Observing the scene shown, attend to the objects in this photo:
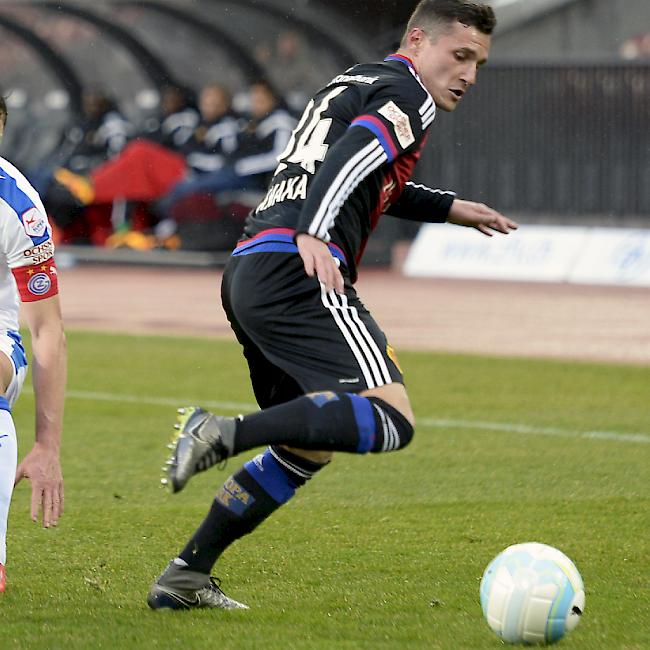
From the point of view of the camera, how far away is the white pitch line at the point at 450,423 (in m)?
8.54

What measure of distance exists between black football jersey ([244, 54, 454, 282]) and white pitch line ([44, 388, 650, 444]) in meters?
4.03

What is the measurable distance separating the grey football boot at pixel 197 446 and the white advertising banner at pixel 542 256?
1378cm

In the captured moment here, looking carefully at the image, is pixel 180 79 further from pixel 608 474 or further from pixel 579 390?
pixel 608 474

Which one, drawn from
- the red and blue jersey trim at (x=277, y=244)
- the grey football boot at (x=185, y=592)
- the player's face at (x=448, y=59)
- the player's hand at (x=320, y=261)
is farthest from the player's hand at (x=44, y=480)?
the player's face at (x=448, y=59)

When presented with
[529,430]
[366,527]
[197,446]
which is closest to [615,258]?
[529,430]

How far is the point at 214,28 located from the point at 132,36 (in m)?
1.96

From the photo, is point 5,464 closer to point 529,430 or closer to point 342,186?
point 342,186

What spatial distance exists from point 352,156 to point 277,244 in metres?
0.40

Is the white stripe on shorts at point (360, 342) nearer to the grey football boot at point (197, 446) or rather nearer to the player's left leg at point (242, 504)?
the player's left leg at point (242, 504)

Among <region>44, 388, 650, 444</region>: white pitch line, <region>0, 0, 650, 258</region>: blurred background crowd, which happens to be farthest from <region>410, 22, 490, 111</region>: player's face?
<region>0, 0, 650, 258</region>: blurred background crowd

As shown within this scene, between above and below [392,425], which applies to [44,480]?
below

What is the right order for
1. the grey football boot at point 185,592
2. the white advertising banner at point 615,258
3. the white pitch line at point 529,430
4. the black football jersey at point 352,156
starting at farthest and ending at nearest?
1. the white advertising banner at point 615,258
2. the white pitch line at point 529,430
3. the grey football boot at point 185,592
4. the black football jersey at point 352,156

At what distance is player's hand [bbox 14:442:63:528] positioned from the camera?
4.46m

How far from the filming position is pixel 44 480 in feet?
14.7
